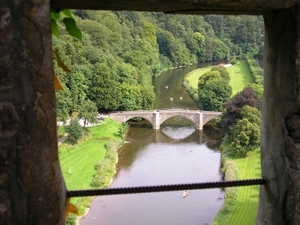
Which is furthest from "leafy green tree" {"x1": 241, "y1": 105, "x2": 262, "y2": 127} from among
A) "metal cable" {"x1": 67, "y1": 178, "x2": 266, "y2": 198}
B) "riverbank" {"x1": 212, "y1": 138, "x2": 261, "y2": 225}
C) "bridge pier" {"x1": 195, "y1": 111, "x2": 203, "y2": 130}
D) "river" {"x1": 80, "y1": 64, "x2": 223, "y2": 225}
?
"metal cable" {"x1": 67, "y1": 178, "x2": 266, "y2": 198}

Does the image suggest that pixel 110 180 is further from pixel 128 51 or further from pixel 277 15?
pixel 128 51

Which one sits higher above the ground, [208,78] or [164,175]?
[208,78]

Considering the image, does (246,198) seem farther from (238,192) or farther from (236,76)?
(236,76)

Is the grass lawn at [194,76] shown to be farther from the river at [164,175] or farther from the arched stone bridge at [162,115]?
the arched stone bridge at [162,115]

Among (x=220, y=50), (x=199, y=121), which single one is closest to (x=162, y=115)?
(x=199, y=121)

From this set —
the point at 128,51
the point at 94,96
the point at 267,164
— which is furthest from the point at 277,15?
the point at 128,51

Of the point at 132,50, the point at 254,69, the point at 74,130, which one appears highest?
the point at 132,50
